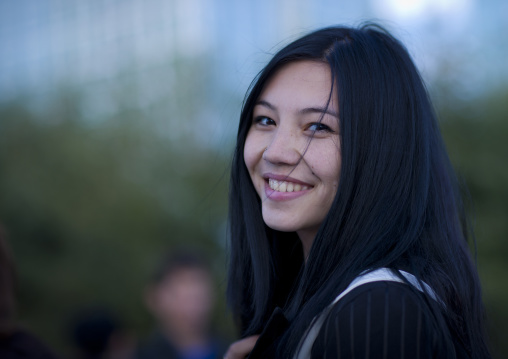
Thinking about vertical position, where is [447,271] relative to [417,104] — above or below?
below

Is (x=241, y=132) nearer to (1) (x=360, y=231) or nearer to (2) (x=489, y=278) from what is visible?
(1) (x=360, y=231)

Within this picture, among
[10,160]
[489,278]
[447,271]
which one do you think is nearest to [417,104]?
[447,271]

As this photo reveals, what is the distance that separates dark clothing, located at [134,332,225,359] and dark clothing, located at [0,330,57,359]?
5.43ft

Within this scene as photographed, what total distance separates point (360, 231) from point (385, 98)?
0.44 m

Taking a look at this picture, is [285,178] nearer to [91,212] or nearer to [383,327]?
[383,327]

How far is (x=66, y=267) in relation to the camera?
8.96 m

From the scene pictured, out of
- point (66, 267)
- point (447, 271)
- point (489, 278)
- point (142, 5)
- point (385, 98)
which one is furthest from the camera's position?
point (142, 5)

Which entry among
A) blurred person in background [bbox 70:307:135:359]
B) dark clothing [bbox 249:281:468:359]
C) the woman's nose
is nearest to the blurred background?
blurred person in background [bbox 70:307:135:359]

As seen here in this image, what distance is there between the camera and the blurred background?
7355 millimetres

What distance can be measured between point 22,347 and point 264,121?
127 centimetres

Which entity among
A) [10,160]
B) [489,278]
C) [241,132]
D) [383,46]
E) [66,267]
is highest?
[383,46]

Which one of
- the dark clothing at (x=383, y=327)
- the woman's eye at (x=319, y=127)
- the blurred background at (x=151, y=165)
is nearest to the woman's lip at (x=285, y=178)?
the woman's eye at (x=319, y=127)

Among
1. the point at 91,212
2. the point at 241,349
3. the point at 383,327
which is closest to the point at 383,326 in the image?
the point at 383,327

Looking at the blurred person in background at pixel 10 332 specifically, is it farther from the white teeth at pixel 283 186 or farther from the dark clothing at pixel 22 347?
the white teeth at pixel 283 186
